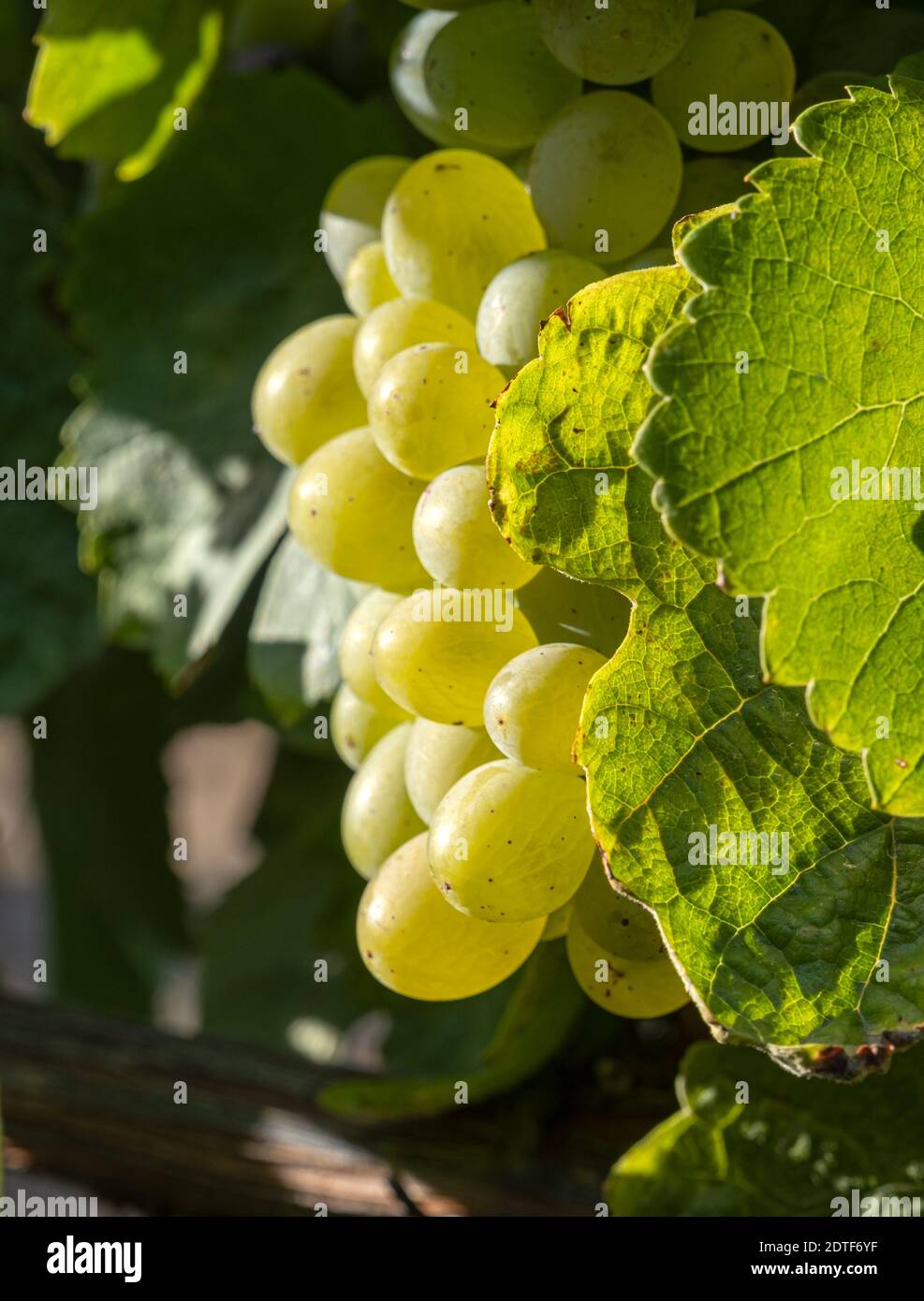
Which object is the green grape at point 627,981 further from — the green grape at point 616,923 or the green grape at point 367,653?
the green grape at point 367,653

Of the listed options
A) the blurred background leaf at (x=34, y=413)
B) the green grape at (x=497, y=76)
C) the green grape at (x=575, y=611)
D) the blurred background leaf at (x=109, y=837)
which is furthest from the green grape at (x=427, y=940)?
the blurred background leaf at (x=109, y=837)

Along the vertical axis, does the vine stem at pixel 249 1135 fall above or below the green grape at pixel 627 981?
below

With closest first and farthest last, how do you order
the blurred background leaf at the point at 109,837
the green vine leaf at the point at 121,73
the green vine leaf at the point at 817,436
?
the green vine leaf at the point at 817,436
the green vine leaf at the point at 121,73
the blurred background leaf at the point at 109,837

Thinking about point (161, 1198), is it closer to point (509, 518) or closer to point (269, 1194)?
point (269, 1194)

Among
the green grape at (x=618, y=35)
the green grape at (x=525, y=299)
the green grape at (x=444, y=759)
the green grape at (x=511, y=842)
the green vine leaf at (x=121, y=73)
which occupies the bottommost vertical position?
the green grape at (x=511, y=842)

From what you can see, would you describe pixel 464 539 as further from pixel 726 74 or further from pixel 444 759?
pixel 726 74

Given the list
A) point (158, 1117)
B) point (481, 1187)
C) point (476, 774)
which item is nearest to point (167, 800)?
point (158, 1117)

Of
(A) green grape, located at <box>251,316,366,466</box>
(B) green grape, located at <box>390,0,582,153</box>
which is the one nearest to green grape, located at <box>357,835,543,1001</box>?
(A) green grape, located at <box>251,316,366,466</box>
